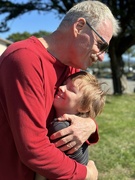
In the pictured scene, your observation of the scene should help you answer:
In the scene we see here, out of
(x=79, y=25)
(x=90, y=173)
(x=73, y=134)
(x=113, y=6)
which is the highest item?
(x=79, y=25)

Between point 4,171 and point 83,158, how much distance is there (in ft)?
1.54

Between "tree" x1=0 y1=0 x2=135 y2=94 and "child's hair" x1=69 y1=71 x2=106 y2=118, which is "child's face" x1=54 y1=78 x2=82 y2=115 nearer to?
"child's hair" x1=69 y1=71 x2=106 y2=118

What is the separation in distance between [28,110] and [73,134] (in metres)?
0.37

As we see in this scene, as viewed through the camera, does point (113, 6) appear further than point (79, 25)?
Yes

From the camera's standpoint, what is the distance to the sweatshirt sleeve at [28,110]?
166cm

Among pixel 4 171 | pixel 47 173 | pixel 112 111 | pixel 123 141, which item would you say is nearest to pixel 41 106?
pixel 47 173

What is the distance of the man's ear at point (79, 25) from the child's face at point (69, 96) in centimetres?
30

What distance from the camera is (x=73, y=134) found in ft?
6.24

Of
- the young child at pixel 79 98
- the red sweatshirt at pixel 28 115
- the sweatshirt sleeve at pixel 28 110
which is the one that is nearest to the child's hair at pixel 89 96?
the young child at pixel 79 98

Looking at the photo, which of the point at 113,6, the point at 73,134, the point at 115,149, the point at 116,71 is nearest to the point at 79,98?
the point at 73,134

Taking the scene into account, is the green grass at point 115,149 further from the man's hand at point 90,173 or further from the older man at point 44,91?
the older man at point 44,91

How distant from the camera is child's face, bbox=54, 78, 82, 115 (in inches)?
77.2

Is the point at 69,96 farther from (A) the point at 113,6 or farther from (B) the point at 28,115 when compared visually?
(A) the point at 113,6

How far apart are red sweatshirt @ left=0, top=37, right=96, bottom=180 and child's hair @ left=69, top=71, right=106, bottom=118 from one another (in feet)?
0.71
